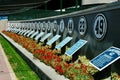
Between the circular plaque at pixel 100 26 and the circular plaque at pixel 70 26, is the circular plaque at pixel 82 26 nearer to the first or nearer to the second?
the circular plaque at pixel 70 26

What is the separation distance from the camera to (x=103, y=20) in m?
11.6

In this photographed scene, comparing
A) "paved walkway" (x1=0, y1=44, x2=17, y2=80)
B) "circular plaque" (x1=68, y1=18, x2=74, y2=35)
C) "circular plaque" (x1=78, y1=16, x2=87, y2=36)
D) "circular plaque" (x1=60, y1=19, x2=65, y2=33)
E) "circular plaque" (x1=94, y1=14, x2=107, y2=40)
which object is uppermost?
"circular plaque" (x1=94, y1=14, x2=107, y2=40)

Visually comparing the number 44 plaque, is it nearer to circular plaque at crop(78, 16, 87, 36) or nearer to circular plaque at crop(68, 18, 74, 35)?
circular plaque at crop(78, 16, 87, 36)

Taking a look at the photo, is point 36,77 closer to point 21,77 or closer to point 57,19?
point 21,77

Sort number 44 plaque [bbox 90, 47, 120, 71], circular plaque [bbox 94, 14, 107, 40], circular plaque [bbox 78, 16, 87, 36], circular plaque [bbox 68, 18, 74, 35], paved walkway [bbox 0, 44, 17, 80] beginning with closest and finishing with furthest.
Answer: number 44 plaque [bbox 90, 47, 120, 71] → circular plaque [bbox 94, 14, 107, 40] → paved walkway [bbox 0, 44, 17, 80] → circular plaque [bbox 78, 16, 87, 36] → circular plaque [bbox 68, 18, 74, 35]

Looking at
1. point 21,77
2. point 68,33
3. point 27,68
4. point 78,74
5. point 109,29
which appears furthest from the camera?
point 68,33

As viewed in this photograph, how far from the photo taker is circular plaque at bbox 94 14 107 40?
11476 mm

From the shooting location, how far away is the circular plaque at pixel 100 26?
11.5m

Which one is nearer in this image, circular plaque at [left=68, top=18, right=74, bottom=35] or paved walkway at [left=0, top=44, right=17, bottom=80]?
paved walkway at [left=0, top=44, right=17, bottom=80]

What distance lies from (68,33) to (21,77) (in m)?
4.65

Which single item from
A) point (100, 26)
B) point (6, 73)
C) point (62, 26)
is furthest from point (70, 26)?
point (100, 26)

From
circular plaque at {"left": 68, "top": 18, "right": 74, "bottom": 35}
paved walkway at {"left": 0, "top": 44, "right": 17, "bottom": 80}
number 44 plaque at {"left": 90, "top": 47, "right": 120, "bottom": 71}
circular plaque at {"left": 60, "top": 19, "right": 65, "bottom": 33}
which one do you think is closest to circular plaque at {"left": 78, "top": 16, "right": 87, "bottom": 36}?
circular plaque at {"left": 68, "top": 18, "right": 74, "bottom": 35}

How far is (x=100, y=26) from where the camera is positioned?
461 inches

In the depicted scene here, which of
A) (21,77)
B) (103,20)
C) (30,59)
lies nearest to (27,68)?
(30,59)
